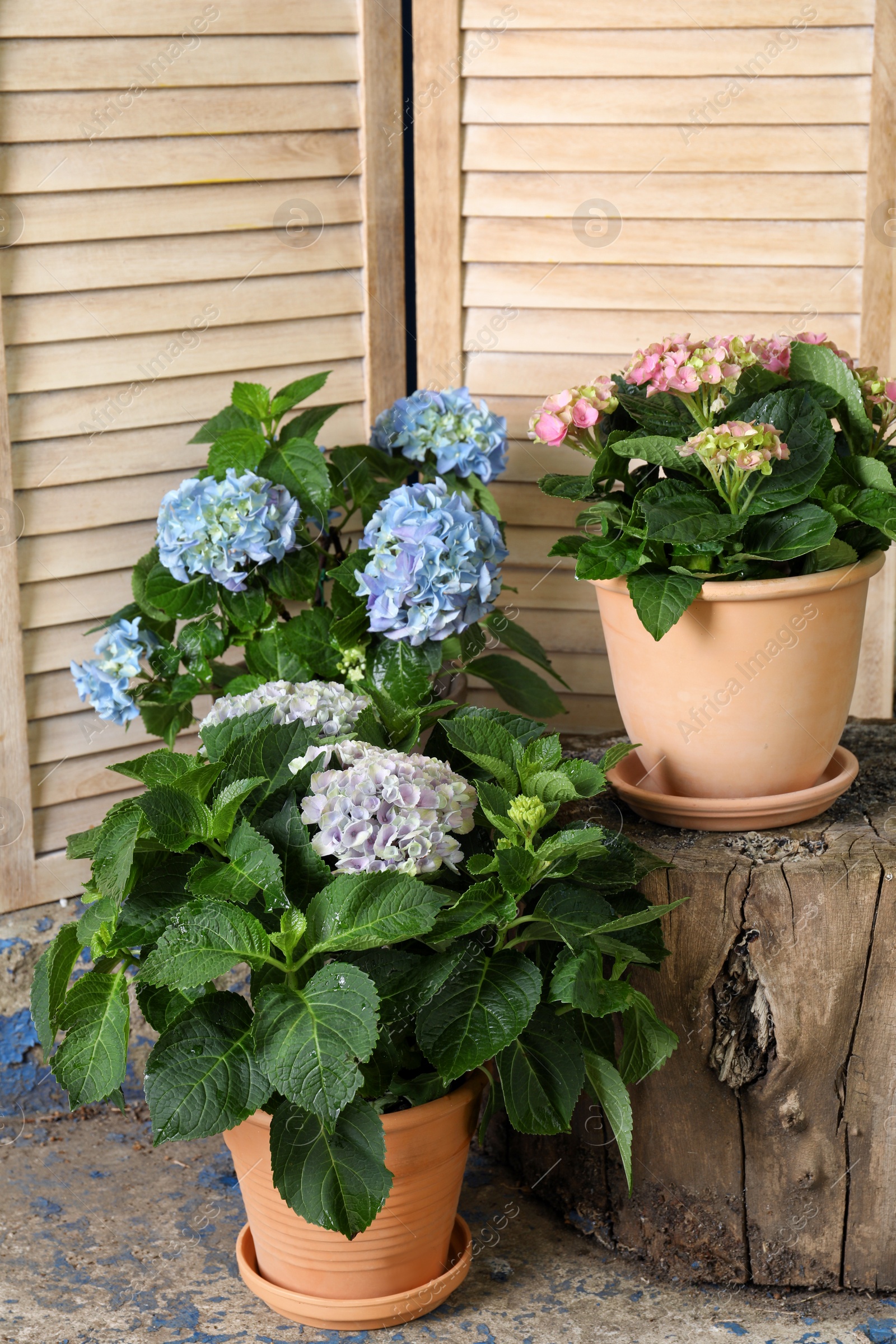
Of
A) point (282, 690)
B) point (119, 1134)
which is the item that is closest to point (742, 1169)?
point (282, 690)

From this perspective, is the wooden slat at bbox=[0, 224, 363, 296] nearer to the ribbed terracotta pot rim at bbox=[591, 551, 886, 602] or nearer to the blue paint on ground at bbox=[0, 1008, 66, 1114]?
the ribbed terracotta pot rim at bbox=[591, 551, 886, 602]

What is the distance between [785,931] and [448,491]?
78cm

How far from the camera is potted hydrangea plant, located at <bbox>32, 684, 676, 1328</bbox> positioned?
3.93ft

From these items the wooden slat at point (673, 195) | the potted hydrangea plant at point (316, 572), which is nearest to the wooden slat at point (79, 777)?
the potted hydrangea plant at point (316, 572)

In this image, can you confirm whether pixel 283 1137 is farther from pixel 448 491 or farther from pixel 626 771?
pixel 448 491

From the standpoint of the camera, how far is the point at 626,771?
160 cm

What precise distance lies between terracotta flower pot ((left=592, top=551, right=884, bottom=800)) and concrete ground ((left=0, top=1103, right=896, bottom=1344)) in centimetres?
60

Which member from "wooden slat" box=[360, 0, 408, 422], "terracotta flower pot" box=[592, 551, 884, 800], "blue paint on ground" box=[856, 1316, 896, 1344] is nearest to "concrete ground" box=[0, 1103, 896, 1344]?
"blue paint on ground" box=[856, 1316, 896, 1344]

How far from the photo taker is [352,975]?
3.86 feet

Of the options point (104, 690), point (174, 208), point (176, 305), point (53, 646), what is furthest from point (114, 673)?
point (174, 208)

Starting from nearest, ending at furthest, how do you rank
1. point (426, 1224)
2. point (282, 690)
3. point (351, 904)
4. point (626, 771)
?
point (351, 904)
point (426, 1224)
point (282, 690)
point (626, 771)

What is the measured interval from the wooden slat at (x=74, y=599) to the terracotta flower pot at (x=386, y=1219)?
2.59ft

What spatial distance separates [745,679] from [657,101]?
93 cm

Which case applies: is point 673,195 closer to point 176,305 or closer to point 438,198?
point 438,198
